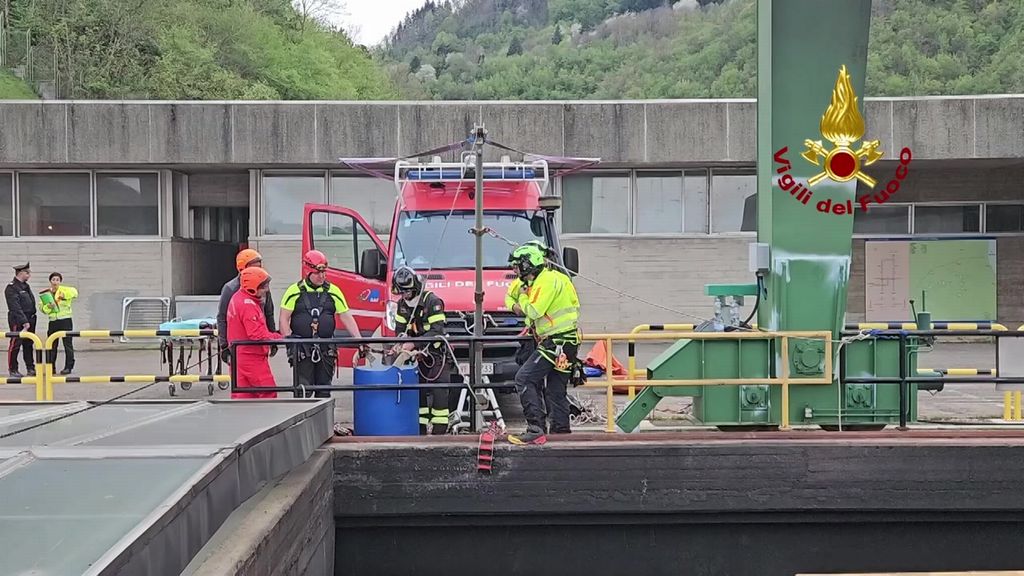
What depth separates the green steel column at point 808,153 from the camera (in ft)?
27.3

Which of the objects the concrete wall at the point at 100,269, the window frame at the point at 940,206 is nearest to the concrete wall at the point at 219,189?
the concrete wall at the point at 100,269

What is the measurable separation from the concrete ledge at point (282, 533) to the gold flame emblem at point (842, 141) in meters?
4.87

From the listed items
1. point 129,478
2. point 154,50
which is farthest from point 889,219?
point 154,50

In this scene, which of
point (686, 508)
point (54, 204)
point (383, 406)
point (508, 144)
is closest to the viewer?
point (686, 508)

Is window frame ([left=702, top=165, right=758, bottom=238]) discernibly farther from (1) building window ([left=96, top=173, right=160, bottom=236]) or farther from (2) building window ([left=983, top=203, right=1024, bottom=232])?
(1) building window ([left=96, top=173, right=160, bottom=236])

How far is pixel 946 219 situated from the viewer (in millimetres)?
21516

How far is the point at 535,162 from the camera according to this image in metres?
11.5

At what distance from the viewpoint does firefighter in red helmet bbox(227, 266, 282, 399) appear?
28.3 ft

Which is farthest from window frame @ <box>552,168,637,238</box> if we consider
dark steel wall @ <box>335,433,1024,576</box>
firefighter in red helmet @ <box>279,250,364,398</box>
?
dark steel wall @ <box>335,433,1024,576</box>

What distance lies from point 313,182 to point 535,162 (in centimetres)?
1039

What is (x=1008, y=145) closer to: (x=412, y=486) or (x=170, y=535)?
(x=412, y=486)

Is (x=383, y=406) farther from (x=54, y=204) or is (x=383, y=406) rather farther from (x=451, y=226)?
(x=54, y=204)

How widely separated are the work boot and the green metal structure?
84cm

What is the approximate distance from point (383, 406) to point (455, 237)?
3.20 metres
